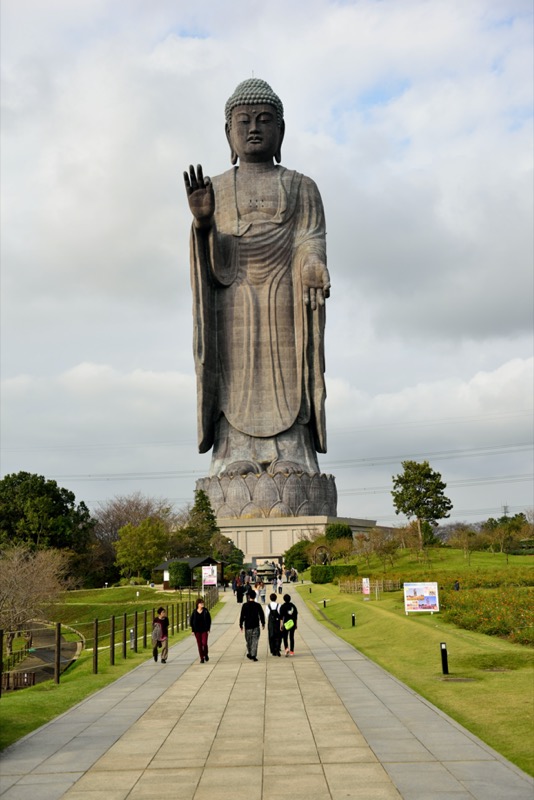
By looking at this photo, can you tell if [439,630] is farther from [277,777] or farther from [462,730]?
[277,777]

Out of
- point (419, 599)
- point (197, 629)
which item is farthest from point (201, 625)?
point (419, 599)

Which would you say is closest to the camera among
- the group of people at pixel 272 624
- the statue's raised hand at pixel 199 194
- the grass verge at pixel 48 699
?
the grass verge at pixel 48 699

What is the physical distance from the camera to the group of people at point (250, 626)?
14.2m

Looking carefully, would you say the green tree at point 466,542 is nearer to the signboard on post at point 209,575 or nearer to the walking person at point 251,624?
the signboard on post at point 209,575

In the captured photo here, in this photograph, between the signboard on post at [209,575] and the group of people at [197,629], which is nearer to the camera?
the group of people at [197,629]

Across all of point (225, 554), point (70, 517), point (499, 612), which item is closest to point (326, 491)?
point (225, 554)

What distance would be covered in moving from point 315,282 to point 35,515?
21.7 metres

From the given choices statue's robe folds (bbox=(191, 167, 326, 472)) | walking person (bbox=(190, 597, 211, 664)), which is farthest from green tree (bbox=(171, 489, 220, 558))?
walking person (bbox=(190, 597, 211, 664))

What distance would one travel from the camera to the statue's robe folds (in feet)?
185

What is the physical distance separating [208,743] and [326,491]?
178 feet

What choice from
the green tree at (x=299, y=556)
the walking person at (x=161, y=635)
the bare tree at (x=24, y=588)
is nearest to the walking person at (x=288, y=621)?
the walking person at (x=161, y=635)

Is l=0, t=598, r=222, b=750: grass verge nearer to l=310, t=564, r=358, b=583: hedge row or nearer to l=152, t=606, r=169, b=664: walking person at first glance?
l=152, t=606, r=169, b=664: walking person

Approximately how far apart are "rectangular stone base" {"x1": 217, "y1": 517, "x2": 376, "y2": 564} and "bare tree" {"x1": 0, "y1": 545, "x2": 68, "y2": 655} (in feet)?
65.4

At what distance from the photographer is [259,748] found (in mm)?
7223
